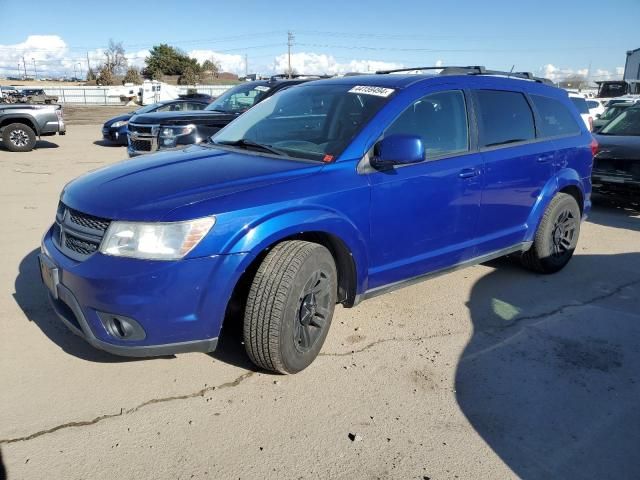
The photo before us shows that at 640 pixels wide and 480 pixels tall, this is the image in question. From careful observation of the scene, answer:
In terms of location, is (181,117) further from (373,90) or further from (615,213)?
(615,213)

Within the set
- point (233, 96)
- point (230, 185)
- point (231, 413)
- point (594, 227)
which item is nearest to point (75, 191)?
point (230, 185)

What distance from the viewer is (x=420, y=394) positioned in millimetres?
3055

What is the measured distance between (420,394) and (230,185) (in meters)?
1.60

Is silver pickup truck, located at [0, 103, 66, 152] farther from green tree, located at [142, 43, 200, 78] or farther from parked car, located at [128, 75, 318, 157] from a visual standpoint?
green tree, located at [142, 43, 200, 78]

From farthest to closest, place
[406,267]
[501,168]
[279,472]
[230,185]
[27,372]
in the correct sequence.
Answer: [501,168] → [406,267] → [27,372] → [230,185] → [279,472]

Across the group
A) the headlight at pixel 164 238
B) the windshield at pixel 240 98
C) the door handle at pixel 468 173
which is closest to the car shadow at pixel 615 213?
the door handle at pixel 468 173

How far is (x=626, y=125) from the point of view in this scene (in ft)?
28.8

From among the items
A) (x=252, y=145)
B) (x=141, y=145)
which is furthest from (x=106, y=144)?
(x=252, y=145)

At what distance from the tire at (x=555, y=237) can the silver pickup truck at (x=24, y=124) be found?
528 inches

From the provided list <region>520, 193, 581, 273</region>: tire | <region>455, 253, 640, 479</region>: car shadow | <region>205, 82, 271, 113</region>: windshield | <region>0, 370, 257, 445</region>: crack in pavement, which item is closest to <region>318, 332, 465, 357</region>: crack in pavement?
<region>455, 253, 640, 479</region>: car shadow

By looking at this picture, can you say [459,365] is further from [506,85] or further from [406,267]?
[506,85]

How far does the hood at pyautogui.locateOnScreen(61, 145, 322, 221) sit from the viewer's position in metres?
2.77

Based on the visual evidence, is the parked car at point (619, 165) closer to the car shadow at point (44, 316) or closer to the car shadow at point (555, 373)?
the car shadow at point (555, 373)

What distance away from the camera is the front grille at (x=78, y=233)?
2814 mm
